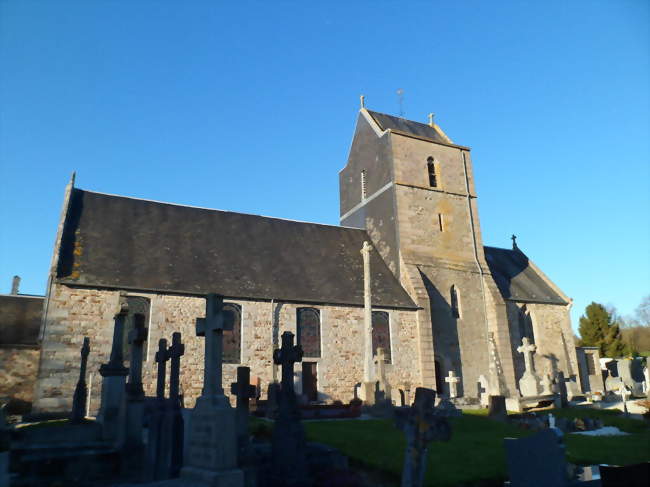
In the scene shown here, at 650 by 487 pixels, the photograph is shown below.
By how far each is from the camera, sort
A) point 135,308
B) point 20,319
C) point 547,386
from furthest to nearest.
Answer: point 547,386, point 20,319, point 135,308

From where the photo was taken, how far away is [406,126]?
2820cm

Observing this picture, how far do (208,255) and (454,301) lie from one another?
12098 mm

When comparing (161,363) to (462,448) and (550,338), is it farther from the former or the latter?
(550,338)

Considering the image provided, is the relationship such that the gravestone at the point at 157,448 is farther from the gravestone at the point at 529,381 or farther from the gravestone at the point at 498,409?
the gravestone at the point at 529,381

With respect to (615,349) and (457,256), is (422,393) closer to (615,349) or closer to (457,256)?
(457,256)

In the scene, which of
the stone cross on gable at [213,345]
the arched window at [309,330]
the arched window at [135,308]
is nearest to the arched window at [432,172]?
the arched window at [309,330]

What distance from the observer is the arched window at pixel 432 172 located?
85.8 feet

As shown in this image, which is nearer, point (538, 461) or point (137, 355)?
point (538, 461)

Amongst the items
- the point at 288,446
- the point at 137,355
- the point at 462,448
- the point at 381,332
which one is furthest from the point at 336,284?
the point at 288,446

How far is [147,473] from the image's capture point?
307 inches

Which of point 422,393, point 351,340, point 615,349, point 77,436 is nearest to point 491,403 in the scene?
point 351,340

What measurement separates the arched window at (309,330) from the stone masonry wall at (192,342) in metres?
0.25

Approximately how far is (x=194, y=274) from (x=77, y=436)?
970 centimetres

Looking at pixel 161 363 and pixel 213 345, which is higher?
pixel 213 345
